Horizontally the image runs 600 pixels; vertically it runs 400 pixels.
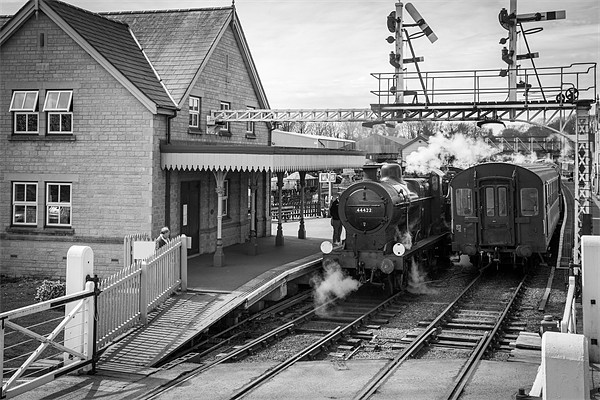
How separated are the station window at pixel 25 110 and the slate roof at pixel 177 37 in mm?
3552

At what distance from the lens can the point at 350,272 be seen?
15.8m

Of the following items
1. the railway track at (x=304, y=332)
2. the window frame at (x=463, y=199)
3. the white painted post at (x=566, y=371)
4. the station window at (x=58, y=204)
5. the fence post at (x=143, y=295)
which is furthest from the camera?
the window frame at (x=463, y=199)

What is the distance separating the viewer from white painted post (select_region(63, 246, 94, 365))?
9375mm

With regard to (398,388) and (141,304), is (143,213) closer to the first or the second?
(141,304)

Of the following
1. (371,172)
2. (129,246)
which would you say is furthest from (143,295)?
(371,172)

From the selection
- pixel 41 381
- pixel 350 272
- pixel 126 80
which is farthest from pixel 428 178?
pixel 41 381

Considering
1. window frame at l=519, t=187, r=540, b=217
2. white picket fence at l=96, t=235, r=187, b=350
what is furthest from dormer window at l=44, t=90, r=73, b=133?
window frame at l=519, t=187, r=540, b=217

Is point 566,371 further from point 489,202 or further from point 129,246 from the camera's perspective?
point 489,202

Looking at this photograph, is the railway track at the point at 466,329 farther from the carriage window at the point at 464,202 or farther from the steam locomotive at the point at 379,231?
the carriage window at the point at 464,202

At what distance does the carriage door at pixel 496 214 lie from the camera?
16.6m

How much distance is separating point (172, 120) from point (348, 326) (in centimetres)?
794

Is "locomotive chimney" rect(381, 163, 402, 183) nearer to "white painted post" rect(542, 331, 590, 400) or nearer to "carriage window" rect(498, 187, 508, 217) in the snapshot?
"carriage window" rect(498, 187, 508, 217)

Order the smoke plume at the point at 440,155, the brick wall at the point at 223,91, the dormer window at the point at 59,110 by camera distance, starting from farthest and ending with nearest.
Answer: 1. the smoke plume at the point at 440,155
2. the brick wall at the point at 223,91
3. the dormer window at the point at 59,110

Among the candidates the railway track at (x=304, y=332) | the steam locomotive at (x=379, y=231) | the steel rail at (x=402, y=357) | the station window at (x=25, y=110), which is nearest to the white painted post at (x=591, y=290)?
the steel rail at (x=402, y=357)
